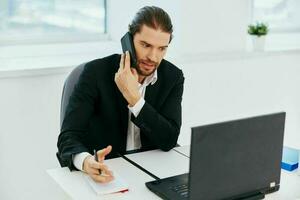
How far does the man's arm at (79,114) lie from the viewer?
1.94 m

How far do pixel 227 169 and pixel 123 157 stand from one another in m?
0.61

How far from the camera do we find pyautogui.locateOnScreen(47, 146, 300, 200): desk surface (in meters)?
1.64

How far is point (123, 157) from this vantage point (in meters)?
1.98

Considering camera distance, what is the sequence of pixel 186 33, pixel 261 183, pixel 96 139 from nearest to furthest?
pixel 261 183 → pixel 96 139 → pixel 186 33

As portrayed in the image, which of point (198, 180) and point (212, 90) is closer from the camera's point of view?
point (198, 180)

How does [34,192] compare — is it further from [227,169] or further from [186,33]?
[227,169]

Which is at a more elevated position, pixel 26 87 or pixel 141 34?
pixel 141 34

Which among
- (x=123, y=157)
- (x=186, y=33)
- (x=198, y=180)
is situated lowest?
(x=123, y=157)

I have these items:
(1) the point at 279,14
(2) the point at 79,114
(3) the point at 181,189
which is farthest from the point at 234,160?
(1) the point at 279,14

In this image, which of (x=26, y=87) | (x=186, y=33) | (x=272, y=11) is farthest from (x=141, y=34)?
(x=272, y=11)

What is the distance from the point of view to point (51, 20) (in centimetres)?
302

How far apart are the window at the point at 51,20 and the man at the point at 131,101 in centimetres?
96

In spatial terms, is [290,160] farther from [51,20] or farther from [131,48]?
[51,20]

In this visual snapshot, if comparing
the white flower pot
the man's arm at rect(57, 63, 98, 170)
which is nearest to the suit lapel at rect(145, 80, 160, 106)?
the man's arm at rect(57, 63, 98, 170)
